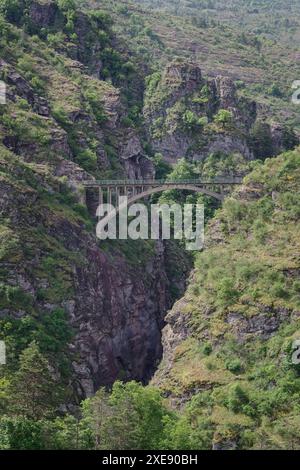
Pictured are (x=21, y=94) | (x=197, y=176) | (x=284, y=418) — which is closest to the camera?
(x=284, y=418)

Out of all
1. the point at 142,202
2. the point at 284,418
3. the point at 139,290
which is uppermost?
the point at 142,202

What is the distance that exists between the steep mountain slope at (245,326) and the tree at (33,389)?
8927 mm

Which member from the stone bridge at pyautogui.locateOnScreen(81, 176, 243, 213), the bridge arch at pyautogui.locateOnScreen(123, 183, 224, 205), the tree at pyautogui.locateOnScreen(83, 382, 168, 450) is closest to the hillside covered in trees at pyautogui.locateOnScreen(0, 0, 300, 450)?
the tree at pyautogui.locateOnScreen(83, 382, 168, 450)

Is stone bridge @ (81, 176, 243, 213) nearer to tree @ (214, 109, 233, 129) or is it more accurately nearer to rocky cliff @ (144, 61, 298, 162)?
rocky cliff @ (144, 61, 298, 162)

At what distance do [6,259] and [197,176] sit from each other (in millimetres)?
38799

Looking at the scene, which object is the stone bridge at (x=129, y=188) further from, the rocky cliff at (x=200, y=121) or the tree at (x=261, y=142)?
the tree at (x=261, y=142)

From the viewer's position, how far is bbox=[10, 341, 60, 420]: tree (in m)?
73.8

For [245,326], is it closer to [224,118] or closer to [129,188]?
[129,188]

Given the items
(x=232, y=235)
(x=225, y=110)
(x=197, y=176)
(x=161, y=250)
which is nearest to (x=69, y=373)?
(x=232, y=235)

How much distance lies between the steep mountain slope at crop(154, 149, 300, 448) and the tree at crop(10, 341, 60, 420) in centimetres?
893

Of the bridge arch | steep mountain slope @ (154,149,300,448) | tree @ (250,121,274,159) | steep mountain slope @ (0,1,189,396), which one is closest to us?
steep mountain slope @ (154,149,300,448)

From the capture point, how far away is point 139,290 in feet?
341

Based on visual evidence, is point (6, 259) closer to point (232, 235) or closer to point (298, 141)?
point (232, 235)

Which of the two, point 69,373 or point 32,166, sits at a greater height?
point 32,166
